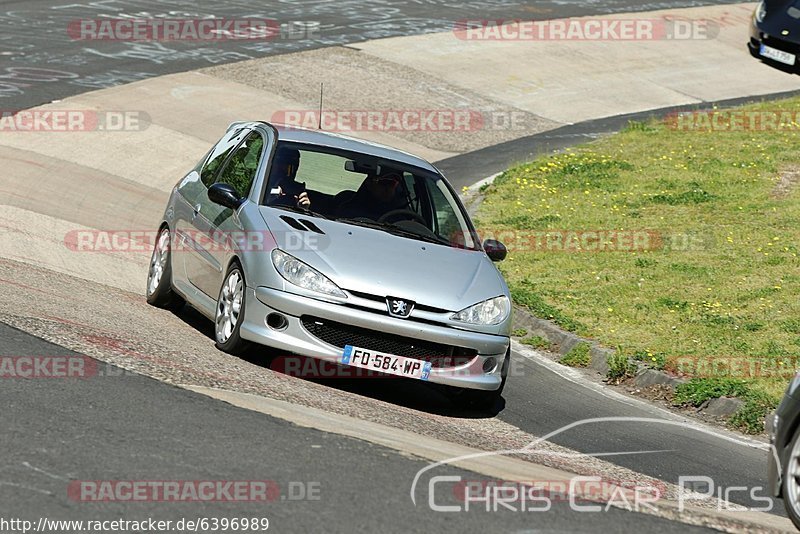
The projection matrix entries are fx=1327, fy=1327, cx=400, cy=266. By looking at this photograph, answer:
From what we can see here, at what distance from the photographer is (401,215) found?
33.6 ft

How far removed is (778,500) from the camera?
7.79 m

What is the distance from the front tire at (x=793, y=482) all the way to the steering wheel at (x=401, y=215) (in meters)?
4.29

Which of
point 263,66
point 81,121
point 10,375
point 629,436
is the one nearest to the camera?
point 10,375

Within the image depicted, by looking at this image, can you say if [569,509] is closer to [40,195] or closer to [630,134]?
[40,195]

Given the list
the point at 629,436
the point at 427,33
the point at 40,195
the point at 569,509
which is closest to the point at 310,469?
the point at 569,509

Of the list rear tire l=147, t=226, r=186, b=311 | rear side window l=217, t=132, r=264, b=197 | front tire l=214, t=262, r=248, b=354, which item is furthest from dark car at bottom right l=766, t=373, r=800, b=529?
rear tire l=147, t=226, r=186, b=311

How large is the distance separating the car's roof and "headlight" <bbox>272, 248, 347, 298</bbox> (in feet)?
5.62

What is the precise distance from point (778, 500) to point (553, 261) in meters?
7.83

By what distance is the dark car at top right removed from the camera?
25609mm

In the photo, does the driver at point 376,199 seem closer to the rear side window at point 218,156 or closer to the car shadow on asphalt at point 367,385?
the car shadow on asphalt at point 367,385

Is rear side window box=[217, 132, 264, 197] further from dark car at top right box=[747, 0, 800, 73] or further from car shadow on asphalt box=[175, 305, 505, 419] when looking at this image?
dark car at top right box=[747, 0, 800, 73]

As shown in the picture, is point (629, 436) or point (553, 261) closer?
point (629, 436)

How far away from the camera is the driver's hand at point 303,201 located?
10.1 meters

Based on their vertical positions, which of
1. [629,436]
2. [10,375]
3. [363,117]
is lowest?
[363,117]
